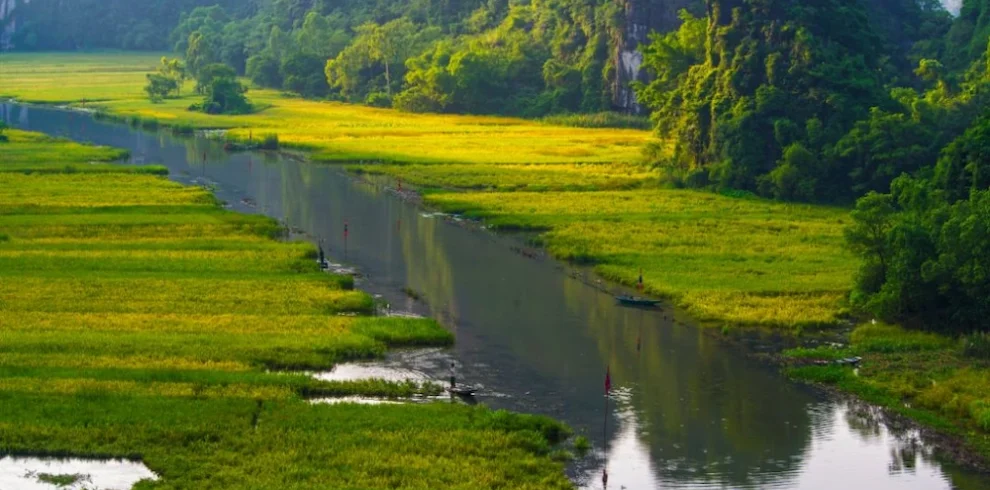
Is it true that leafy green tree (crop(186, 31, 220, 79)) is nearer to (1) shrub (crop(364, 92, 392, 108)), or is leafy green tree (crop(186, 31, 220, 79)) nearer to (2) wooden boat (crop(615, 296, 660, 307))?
(1) shrub (crop(364, 92, 392, 108))

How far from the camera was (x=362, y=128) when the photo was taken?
93312 mm

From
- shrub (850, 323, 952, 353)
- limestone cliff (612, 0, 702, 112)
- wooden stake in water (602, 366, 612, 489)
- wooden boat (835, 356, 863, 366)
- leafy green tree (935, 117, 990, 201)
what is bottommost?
wooden stake in water (602, 366, 612, 489)

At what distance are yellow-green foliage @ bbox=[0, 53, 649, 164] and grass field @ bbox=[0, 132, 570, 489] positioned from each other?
96.9 feet

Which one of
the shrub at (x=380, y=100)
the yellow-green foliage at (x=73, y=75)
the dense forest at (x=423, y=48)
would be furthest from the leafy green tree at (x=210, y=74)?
the shrub at (x=380, y=100)

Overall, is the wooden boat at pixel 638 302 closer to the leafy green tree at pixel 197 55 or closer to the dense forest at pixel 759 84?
the dense forest at pixel 759 84

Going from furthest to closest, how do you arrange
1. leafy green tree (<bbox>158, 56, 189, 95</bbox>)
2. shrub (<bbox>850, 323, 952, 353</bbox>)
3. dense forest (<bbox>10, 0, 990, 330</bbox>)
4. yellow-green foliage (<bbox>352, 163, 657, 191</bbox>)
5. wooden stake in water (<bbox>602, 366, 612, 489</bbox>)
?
1. leafy green tree (<bbox>158, 56, 189, 95</bbox>)
2. yellow-green foliage (<bbox>352, 163, 657, 191</bbox>)
3. dense forest (<bbox>10, 0, 990, 330</bbox>)
4. shrub (<bbox>850, 323, 952, 353</bbox>)
5. wooden stake in water (<bbox>602, 366, 612, 489</bbox>)

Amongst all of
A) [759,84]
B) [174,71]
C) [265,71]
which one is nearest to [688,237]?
[759,84]

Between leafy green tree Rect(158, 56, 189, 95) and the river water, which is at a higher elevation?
leafy green tree Rect(158, 56, 189, 95)

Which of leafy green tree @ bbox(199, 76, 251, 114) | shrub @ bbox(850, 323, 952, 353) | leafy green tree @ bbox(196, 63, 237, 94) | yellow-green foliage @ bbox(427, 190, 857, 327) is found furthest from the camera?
leafy green tree @ bbox(196, 63, 237, 94)

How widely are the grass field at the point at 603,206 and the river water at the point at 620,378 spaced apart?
2426mm

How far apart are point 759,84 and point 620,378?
111ft

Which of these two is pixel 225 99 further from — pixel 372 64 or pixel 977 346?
pixel 977 346

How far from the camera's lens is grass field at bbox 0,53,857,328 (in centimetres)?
4247

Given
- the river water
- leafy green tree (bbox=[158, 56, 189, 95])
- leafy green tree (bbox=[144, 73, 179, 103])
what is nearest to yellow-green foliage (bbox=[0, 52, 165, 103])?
leafy green tree (bbox=[158, 56, 189, 95])
